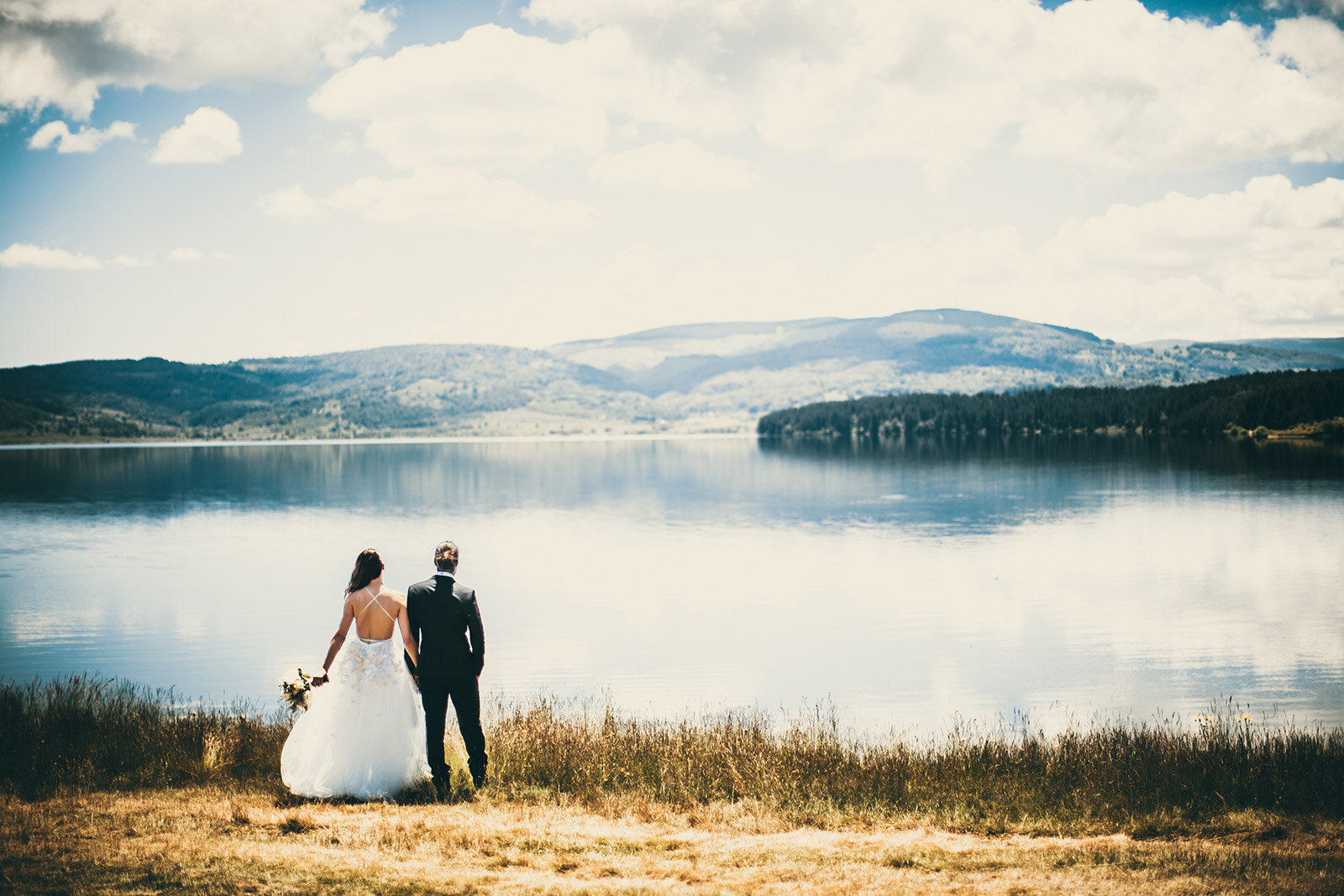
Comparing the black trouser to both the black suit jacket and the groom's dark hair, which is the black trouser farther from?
the groom's dark hair

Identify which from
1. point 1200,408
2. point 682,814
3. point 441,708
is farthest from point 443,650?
point 1200,408

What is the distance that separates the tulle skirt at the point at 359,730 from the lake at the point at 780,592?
26.7 feet

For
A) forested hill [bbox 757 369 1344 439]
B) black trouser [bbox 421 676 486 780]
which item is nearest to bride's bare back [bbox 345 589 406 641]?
black trouser [bbox 421 676 486 780]

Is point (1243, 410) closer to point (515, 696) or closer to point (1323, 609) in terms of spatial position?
point (1323, 609)

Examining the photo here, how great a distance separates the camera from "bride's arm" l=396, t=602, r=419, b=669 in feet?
36.2

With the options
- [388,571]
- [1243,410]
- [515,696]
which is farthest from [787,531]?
[1243,410]

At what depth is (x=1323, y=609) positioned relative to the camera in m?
27.8

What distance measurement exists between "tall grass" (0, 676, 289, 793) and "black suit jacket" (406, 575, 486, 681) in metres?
3.02

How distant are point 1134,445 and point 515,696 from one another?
133044mm

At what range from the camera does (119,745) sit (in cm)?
1358

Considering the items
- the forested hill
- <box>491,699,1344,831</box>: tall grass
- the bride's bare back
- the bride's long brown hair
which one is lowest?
<box>491,699,1344,831</box>: tall grass

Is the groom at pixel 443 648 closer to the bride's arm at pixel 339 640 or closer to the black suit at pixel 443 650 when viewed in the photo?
the black suit at pixel 443 650

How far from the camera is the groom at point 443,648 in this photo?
1092 centimetres

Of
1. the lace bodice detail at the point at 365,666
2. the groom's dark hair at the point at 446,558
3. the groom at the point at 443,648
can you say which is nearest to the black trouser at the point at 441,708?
the groom at the point at 443,648
